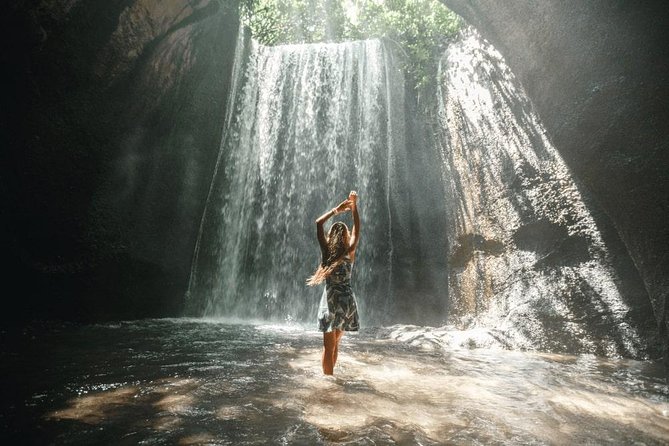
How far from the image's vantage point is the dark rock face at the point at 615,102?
3.99 metres

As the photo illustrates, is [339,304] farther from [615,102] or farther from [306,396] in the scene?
[615,102]

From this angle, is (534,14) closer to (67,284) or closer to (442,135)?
(442,135)

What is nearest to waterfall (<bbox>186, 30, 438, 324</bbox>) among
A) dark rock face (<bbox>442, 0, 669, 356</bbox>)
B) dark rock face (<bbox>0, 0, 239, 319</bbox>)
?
dark rock face (<bbox>0, 0, 239, 319</bbox>)

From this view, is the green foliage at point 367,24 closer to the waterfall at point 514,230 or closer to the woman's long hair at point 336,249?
the waterfall at point 514,230

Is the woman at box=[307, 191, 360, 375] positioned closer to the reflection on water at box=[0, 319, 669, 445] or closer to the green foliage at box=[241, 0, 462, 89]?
the reflection on water at box=[0, 319, 669, 445]

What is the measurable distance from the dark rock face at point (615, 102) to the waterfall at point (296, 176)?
545cm

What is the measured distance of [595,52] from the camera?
4445mm

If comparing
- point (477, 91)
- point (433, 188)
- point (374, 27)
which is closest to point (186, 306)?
point (433, 188)

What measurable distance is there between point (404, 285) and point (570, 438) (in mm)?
7220

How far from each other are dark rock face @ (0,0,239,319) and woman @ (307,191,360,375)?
15.9 feet

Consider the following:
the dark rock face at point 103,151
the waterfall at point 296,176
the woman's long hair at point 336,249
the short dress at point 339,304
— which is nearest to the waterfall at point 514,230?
the waterfall at point 296,176

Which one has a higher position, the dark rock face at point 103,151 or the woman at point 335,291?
the dark rock face at point 103,151

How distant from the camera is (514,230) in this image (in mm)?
7070

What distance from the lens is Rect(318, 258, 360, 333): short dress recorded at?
3561 mm
